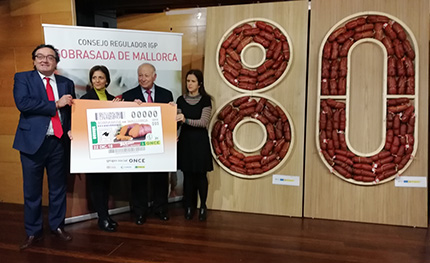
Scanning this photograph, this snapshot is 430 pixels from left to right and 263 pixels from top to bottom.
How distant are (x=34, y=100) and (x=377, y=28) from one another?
2.86 meters

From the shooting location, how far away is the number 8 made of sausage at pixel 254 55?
320 centimetres

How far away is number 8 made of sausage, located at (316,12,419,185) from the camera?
298 cm

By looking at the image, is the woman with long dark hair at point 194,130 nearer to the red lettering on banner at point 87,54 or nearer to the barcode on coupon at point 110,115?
the barcode on coupon at point 110,115

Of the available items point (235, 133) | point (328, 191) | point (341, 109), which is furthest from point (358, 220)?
point (235, 133)

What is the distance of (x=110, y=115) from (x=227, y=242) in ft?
4.38

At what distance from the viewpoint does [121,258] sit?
93.4 inches

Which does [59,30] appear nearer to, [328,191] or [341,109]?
[341,109]

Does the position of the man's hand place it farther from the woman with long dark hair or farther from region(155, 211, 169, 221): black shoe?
region(155, 211, 169, 221): black shoe

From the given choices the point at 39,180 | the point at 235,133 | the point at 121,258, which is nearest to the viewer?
the point at 121,258

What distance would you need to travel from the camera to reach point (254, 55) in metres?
3.28

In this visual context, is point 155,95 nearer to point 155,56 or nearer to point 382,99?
point 155,56

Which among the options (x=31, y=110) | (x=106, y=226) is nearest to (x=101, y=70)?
(x=31, y=110)

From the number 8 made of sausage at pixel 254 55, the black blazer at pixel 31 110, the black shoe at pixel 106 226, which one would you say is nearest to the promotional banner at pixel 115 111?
the black blazer at pixel 31 110

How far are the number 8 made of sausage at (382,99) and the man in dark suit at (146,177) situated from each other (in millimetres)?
1447
